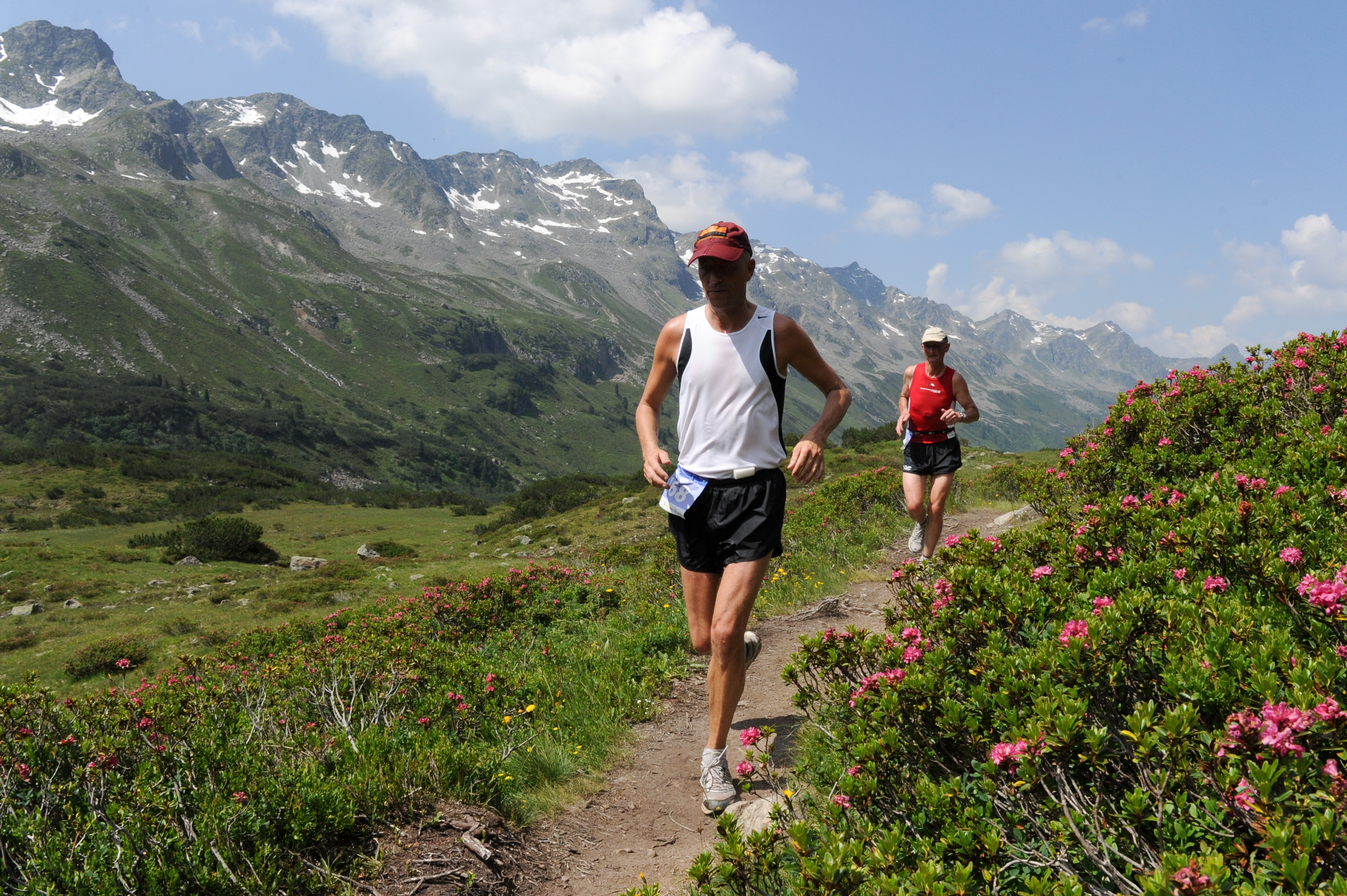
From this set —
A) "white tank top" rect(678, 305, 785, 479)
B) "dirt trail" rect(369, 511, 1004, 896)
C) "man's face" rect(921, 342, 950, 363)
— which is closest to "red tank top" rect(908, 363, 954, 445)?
"man's face" rect(921, 342, 950, 363)

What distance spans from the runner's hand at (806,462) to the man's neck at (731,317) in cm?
80

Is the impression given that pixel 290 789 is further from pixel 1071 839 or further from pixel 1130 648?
pixel 1130 648

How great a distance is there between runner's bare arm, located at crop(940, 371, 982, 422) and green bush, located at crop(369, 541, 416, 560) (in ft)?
96.9

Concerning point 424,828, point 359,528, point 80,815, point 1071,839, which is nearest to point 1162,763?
point 1071,839

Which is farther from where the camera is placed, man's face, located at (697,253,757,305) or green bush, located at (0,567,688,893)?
man's face, located at (697,253,757,305)

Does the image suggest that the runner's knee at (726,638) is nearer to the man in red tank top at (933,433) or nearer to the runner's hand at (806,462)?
the runner's hand at (806,462)

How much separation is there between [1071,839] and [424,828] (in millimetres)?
2995

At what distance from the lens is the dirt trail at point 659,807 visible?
3729 mm

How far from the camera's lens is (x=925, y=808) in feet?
8.78

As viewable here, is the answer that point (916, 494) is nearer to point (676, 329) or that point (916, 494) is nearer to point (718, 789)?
point (676, 329)

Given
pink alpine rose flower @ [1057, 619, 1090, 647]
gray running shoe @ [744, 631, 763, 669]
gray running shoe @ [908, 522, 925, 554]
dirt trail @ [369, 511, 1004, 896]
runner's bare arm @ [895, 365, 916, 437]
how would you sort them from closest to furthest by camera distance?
pink alpine rose flower @ [1057, 619, 1090, 647], dirt trail @ [369, 511, 1004, 896], gray running shoe @ [744, 631, 763, 669], runner's bare arm @ [895, 365, 916, 437], gray running shoe @ [908, 522, 925, 554]

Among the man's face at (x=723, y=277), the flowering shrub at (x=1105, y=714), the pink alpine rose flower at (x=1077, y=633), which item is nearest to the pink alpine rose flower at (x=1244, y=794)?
the flowering shrub at (x=1105, y=714)

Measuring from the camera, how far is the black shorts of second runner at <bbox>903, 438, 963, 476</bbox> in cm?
812

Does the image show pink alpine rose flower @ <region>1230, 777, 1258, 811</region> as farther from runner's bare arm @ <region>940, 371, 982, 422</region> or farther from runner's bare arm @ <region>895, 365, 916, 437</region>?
runner's bare arm @ <region>895, 365, 916, 437</region>
